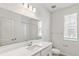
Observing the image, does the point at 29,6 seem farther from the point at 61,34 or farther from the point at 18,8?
the point at 61,34

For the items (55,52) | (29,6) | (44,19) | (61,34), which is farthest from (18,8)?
(55,52)

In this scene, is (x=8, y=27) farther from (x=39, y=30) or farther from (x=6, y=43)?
(x=39, y=30)

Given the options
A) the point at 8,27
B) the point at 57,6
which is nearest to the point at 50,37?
the point at 57,6

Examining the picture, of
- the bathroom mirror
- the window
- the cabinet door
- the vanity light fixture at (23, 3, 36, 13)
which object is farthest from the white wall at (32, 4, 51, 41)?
the cabinet door

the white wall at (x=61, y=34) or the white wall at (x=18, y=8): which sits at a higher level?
the white wall at (x=18, y=8)

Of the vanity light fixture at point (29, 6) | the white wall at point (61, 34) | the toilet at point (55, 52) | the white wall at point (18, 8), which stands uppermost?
the vanity light fixture at point (29, 6)

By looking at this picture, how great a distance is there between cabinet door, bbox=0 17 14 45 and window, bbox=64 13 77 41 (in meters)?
0.99

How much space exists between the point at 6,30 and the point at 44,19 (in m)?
0.78

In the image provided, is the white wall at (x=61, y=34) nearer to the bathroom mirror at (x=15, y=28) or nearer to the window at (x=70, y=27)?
the window at (x=70, y=27)

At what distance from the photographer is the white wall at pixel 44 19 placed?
1.29m

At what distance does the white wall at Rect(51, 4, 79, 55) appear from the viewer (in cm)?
117

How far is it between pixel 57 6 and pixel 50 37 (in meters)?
0.61

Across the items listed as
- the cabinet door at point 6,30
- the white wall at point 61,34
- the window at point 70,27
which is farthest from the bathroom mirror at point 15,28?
the window at point 70,27

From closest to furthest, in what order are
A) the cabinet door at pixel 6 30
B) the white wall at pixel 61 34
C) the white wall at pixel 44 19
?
the cabinet door at pixel 6 30, the white wall at pixel 61 34, the white wall at pixel 44 19
